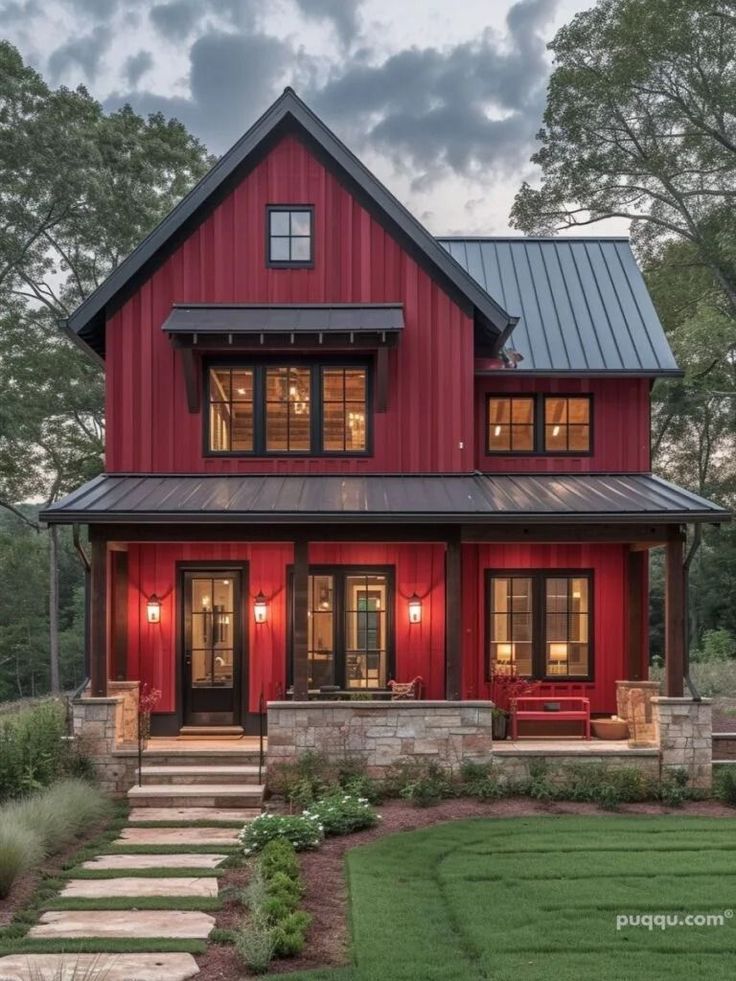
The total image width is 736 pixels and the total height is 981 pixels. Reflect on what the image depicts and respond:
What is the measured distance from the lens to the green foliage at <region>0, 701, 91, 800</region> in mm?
10836

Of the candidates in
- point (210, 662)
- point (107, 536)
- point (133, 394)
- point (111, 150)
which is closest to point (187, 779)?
point (210, 662)

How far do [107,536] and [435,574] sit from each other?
17.1ft

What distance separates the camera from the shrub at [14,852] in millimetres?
7918

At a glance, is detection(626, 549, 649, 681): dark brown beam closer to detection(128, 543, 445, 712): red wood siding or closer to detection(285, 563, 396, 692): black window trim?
detection(128, 543, 445, 712): red wood siding

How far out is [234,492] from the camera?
1363 cm

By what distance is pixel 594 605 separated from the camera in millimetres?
15211

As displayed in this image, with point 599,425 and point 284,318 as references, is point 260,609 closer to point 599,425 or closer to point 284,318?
point 284,318

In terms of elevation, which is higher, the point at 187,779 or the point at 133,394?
the point at 133,394

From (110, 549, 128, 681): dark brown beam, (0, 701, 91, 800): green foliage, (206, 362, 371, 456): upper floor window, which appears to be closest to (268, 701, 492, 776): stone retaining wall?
(0, 701, 91, 800): green foliage

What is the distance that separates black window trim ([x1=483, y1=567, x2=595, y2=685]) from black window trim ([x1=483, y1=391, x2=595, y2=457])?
1999 mm

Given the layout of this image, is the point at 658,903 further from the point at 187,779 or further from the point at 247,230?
the point at 247,230

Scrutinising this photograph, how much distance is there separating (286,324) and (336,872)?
27.2 feet

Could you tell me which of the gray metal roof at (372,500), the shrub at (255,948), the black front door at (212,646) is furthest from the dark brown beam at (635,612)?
the shrub at (255,948)

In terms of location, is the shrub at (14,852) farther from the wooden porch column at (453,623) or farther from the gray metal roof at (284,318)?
the gray metal roof at (284,318)
